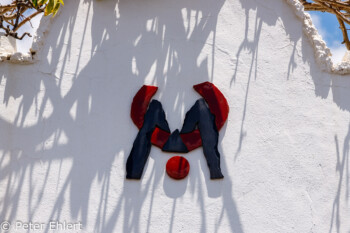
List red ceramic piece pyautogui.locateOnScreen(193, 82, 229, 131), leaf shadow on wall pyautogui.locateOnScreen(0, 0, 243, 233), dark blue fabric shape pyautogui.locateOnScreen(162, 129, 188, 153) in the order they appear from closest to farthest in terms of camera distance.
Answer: leaf shadow on wall pyautogui.locateOnScreen(0, 0, 243, 233) < dark blue fabric shape pyautogui.locateOnScreen(162, 129, 188, 153) < red ceramic piece pyautogui.locateOnScreen(193, 82, 229, 131)

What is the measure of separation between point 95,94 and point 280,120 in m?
1.78

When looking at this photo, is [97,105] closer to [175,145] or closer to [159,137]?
[159,137]

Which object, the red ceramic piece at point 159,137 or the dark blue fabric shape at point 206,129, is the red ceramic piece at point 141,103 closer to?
the red ceramic piece at point 159,137

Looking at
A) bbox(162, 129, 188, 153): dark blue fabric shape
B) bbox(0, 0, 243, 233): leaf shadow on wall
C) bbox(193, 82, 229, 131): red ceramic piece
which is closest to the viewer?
bbox(0, 0, 243, 233): leaf shadow on wall

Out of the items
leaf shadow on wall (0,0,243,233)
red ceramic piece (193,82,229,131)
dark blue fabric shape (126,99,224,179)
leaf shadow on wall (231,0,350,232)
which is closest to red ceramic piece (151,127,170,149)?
dark blue fabric shape (126,99,224,179)

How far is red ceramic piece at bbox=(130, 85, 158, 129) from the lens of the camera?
502 cm

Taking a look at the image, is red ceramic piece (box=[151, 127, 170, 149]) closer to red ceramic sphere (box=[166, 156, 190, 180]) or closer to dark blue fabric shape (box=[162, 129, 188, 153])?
dark blue fabric shape (box=[162, 129, 188, 153])

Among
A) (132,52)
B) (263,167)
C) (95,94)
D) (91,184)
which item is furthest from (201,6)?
(91,184)

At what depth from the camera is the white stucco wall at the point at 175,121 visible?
4.83 metres

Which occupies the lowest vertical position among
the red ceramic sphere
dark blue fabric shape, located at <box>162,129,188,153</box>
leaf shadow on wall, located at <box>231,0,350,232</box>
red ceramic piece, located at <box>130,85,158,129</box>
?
the red ceramic sphere

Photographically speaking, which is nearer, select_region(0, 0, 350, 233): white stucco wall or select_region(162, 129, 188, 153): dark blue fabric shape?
select_region(0, 0, 350, 233): white stucco wall

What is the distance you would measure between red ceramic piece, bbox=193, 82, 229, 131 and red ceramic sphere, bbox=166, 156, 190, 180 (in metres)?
0.49

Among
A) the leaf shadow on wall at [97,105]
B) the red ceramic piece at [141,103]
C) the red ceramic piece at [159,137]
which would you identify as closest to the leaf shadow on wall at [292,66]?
the leaf shadow on wall at [97,105]

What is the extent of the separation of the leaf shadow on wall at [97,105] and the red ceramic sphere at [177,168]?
0.10 metres
